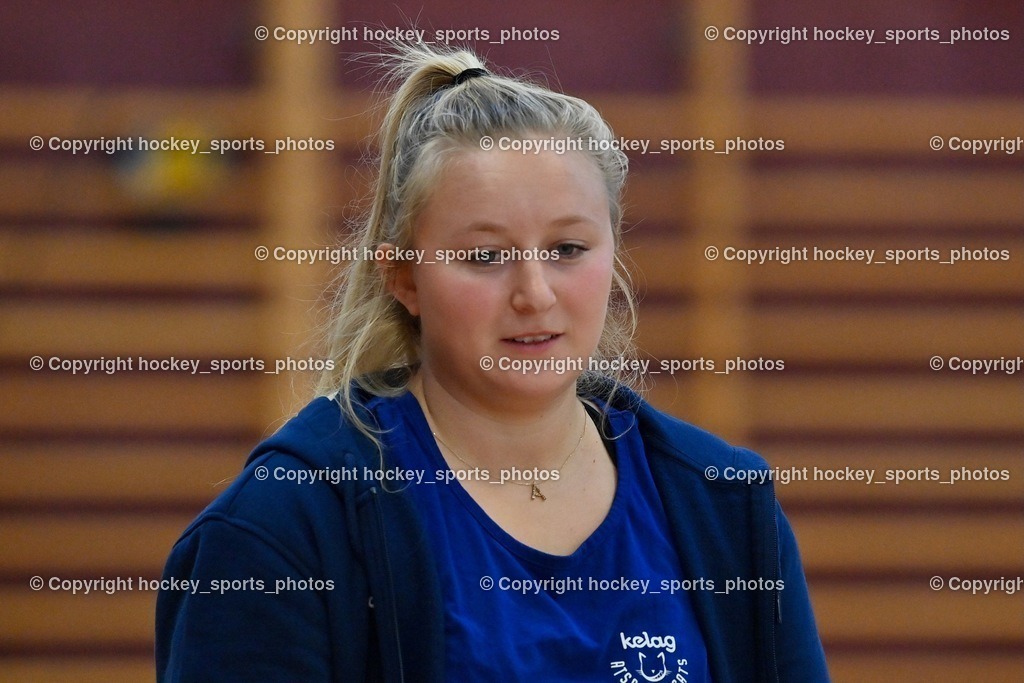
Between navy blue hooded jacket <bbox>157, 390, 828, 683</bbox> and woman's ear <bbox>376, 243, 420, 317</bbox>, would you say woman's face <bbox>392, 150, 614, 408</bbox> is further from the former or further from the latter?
navy blue hooded jacket <bbox>157, 390, 828, 683</bbox>

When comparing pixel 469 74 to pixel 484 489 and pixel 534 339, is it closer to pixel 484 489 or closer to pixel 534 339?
pixel 534 339

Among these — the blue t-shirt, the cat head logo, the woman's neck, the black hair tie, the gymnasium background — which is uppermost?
the gymnasium background

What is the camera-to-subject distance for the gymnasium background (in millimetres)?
2922

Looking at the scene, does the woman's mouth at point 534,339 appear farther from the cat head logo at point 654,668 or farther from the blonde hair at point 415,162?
the cat head logo at point 654,668

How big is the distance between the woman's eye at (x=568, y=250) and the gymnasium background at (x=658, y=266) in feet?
5.81

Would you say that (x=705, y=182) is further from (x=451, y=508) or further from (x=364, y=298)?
(x=451, y=508)

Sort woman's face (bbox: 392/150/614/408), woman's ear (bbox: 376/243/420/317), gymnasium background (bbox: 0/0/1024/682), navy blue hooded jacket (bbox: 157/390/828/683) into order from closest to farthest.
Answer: navy blue hooded jacket (bbox: 157/390/828/683)
woman's face (bbox: 392/150/614/408)
woman's ear (bbox: 376/243/420/317)
gymnasium background (bbox: 0/0/1024/682)

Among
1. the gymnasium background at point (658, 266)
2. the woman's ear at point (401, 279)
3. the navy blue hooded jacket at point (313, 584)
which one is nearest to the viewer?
the navy blue hooded jacket at point (313, 584)

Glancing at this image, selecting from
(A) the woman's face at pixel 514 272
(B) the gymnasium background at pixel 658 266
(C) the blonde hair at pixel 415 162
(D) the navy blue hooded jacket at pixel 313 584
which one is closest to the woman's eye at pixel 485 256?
(A) the woman's face at pixel 514 272

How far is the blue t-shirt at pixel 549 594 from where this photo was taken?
100cm

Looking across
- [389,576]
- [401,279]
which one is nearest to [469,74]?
[401,279]

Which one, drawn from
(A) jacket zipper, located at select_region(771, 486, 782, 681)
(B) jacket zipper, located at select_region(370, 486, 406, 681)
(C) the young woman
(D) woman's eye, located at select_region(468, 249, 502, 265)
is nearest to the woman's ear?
(C) the young woman

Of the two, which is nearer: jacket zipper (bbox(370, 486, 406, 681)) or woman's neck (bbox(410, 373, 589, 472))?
jacket zipper (bbox(370, 486, 406, 681))

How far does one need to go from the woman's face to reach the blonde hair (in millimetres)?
43
